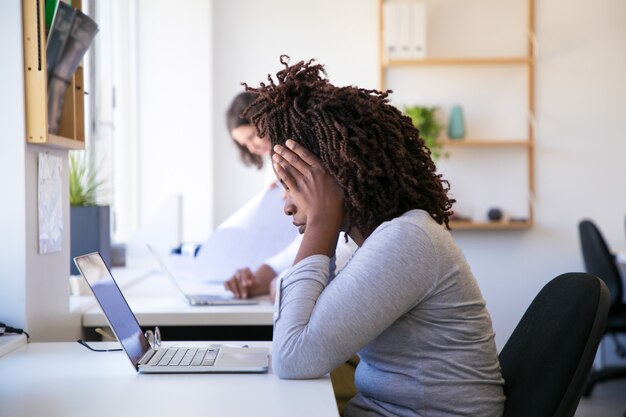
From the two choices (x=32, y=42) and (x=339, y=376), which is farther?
(x=339, y=376)

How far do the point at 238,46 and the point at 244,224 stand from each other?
226 cm

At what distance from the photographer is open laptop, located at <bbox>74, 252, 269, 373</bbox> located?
1.36 meters

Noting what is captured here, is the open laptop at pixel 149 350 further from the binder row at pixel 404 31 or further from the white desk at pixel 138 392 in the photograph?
the binder row at pixel 404 31

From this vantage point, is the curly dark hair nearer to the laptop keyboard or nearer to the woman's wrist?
the laptop keyboard

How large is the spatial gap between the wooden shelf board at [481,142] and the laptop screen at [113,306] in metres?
3.12

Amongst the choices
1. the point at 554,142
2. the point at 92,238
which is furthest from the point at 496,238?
the point at 92,238

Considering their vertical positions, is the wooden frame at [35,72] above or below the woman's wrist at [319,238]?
above

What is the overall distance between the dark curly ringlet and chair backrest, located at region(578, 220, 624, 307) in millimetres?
2644

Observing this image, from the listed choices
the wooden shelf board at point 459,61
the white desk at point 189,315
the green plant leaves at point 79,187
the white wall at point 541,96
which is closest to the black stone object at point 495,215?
the white wall at point 541,96

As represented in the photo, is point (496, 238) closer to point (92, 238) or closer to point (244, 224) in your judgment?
point (244, 224)

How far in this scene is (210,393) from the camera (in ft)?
3.95

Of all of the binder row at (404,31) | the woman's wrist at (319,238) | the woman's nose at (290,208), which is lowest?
the woman's wrist at (319,238)

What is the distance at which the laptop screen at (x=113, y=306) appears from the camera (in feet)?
4.51

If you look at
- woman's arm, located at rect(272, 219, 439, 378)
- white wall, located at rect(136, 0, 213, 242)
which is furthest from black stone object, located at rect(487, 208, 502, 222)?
woman's arm, located at rect(272, 219, 439, 378)
